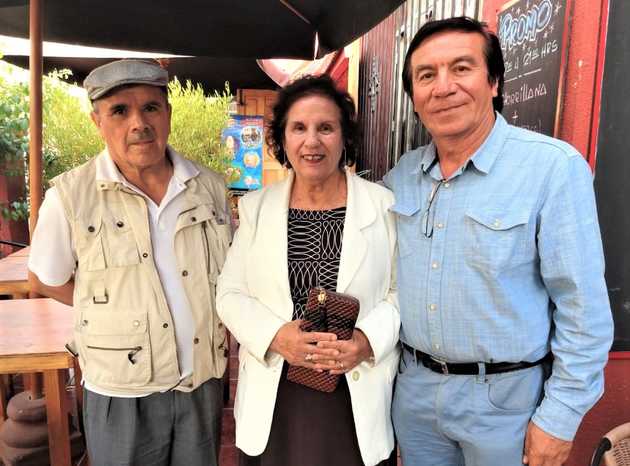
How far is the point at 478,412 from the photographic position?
4.69 ft

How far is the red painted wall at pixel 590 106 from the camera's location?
1601 mm

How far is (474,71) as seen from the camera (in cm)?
147

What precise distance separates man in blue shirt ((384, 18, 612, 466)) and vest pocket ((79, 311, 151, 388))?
0.94m

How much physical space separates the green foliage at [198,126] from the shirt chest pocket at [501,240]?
4.46m

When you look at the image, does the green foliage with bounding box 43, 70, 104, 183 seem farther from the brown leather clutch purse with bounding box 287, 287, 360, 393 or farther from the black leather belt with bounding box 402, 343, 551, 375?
the black leather belt with bounding box 402, 343, 551, 375

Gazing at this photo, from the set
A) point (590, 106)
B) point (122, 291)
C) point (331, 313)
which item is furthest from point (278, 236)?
point (590, 106)

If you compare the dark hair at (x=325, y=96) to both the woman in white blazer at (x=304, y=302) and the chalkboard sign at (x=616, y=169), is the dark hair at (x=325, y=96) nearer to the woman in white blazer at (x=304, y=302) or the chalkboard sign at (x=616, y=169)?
the woman in white blazer at (x=304, y=302)

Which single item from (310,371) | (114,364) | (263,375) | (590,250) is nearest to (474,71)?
(590,250)

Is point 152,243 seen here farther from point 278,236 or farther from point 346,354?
point 346,354

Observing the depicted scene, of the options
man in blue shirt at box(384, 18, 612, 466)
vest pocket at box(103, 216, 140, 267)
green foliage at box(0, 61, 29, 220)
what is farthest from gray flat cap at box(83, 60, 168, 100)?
green foliage at box(0, 61, 29, 220)

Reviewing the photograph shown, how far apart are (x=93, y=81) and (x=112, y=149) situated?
25 centimetres

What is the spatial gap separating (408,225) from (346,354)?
48cm

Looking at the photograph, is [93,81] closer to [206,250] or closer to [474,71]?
[206,250]

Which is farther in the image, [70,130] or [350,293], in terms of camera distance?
[70,130]
